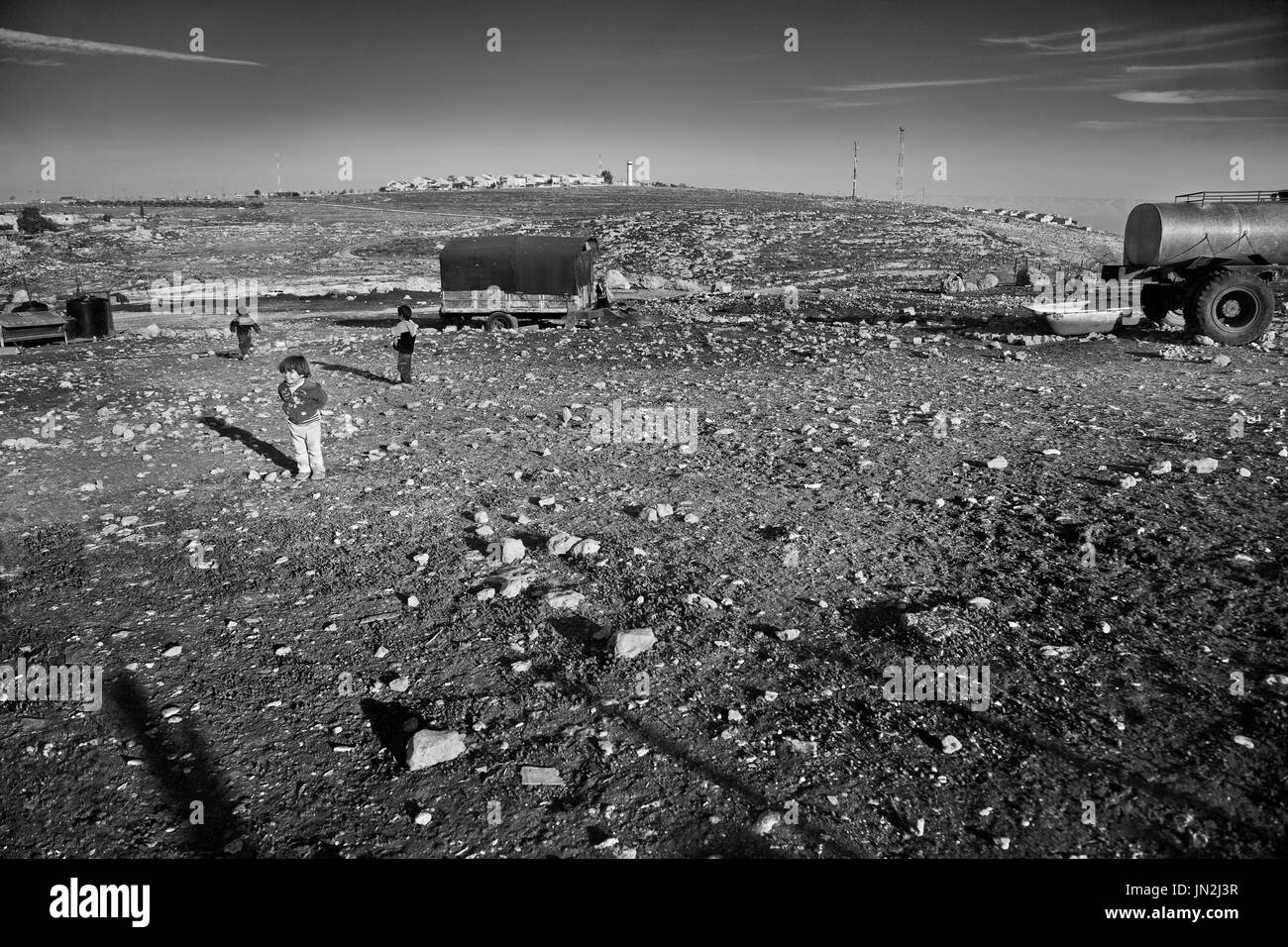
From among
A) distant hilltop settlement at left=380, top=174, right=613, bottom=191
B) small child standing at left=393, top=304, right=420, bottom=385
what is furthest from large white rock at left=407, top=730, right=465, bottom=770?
distant hilltop settlement at left=380, top=174, right=613, bottom=191

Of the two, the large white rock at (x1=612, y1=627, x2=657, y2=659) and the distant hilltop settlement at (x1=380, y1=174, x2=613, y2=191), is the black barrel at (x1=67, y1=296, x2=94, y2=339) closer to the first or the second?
the large white rock at (x1=612, y1=627, x2=657, y2=659)

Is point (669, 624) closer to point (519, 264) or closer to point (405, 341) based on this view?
point (405, 341)

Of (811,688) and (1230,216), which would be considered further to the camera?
(1230,216)

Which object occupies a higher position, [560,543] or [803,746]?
[560,543]

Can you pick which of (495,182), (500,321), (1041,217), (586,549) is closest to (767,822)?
(586,549)
